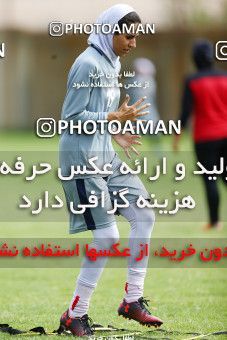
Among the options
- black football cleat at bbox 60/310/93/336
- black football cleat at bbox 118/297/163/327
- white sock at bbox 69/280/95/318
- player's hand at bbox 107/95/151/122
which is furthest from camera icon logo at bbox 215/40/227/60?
black football cleat at bbox 60/310/93/336

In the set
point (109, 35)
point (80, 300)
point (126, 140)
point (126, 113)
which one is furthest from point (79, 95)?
point (80, 300)

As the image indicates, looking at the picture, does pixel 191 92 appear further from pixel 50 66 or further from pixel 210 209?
pixel 50 66

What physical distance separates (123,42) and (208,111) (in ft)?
17.4

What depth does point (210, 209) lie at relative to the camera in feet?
38.7

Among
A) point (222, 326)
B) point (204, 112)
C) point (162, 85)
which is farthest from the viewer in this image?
point (162, 85)

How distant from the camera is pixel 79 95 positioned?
6145mm

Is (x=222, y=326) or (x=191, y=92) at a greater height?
(x=191, y=92)

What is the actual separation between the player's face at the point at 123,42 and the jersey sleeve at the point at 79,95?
0.93 feet

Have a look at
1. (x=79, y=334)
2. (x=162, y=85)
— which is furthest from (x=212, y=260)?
(x=162, y=85)

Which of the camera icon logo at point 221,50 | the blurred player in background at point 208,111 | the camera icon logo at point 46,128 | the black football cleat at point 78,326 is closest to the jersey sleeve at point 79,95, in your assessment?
the camera icon logo at point 46,128

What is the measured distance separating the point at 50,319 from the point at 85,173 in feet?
4.17

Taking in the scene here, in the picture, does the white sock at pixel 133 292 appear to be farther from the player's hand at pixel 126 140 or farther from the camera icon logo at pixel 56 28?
the camera icon logo at pixel 56 28

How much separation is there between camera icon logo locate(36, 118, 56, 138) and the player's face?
0.92 m

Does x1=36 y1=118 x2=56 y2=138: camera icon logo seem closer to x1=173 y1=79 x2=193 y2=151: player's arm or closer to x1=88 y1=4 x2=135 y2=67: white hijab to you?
x1=88 y1=4 x2=135 y2=67: white hijab
